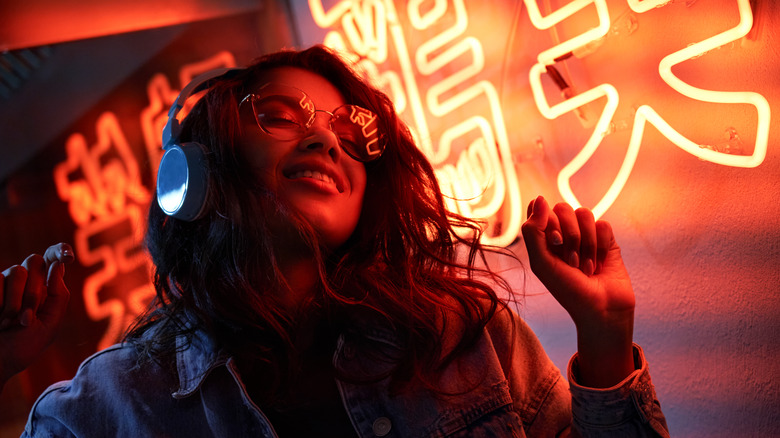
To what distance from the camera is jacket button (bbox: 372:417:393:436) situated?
3.44 ft

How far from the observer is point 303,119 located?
116 centimetres

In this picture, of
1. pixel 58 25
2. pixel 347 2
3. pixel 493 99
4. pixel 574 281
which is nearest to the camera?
pixel 574 281

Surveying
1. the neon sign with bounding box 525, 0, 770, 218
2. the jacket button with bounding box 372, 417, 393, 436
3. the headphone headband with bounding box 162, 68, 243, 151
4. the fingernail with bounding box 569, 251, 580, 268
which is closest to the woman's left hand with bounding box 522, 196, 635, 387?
the fingernail with bounding box 569, 251, 580, 268

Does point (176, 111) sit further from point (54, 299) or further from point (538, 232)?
point (538, 232)

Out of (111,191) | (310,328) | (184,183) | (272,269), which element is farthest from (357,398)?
(111,191)

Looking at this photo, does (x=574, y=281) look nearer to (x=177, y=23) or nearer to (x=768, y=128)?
(x=768, y=128)

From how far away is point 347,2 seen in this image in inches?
93.5

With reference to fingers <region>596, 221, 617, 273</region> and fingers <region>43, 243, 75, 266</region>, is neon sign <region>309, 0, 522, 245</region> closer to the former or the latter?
fingers <region>596, 221, 617, 273</region>

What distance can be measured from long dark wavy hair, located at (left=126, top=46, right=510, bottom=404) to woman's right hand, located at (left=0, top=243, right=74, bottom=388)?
7.4 inches

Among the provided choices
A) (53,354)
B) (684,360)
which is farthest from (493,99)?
(53,354)

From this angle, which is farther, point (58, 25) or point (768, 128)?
point (58, 25)

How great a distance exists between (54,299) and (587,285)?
105 centimetres

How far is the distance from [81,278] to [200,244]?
2181 mm

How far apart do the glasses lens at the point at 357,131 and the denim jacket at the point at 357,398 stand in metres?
0.38
